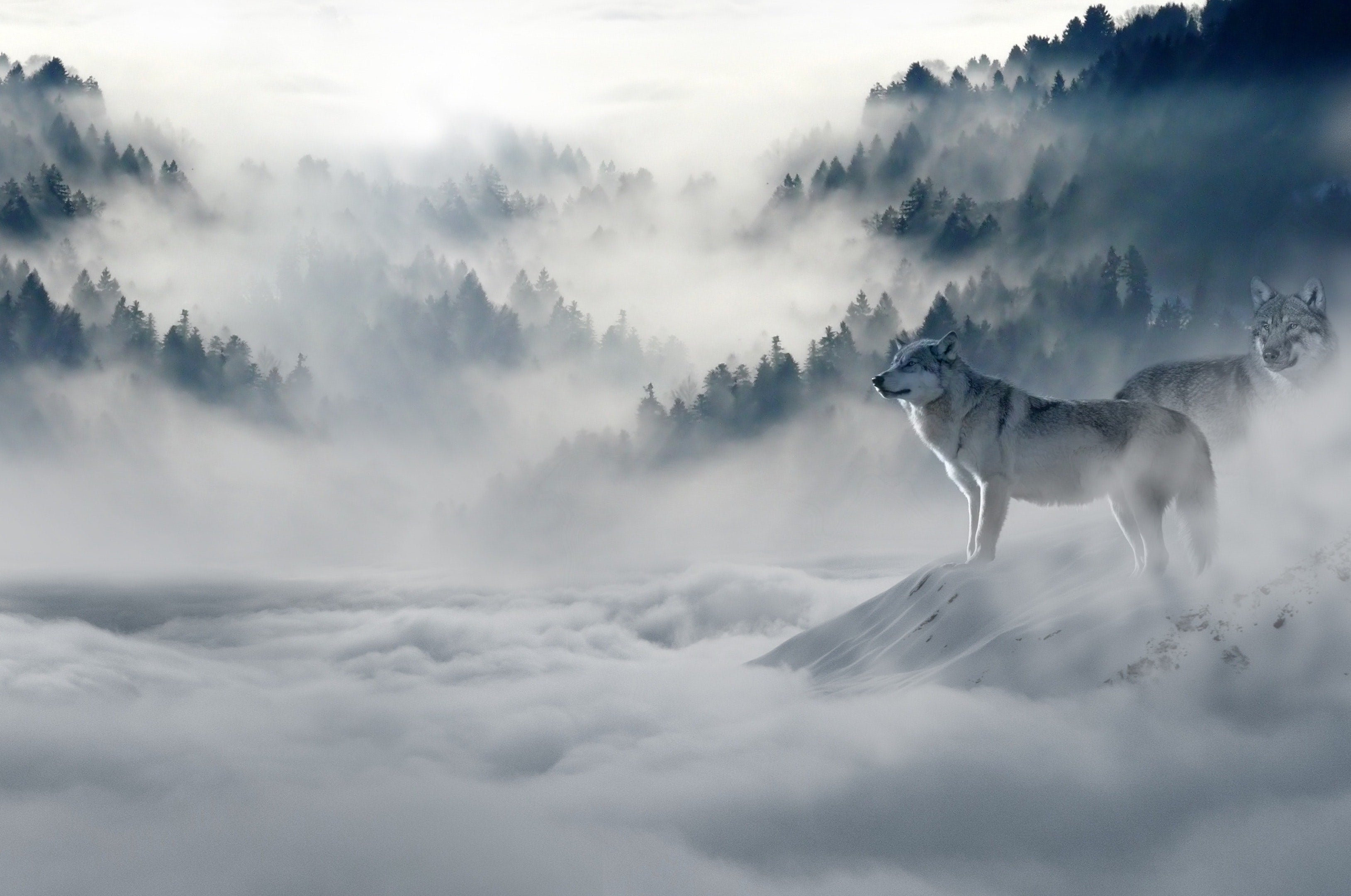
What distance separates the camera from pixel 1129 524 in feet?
46.4

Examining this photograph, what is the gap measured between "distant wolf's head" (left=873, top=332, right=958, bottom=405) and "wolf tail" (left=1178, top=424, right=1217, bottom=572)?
311cm

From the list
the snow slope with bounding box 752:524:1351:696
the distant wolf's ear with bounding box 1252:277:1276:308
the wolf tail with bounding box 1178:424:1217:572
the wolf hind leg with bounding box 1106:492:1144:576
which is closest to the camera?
the snow slope with bounding box 752:524:1351:696

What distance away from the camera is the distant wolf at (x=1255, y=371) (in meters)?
15.7

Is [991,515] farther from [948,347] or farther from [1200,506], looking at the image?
[1200,506]

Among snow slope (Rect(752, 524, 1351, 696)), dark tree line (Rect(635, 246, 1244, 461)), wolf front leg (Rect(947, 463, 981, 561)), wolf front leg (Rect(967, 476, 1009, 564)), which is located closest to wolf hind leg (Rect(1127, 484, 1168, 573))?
snow slope (Rect(752, 524, 1351, 696))

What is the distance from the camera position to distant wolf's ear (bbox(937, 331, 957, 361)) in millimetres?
14570

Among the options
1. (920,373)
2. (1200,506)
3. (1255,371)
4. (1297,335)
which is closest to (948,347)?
(920,373)

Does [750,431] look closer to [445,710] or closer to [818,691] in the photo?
[445,710]

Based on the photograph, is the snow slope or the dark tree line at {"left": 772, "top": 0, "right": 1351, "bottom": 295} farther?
the dark tree line at {"left": 772, "top": 0, "right": 1351, "bottom": 295}

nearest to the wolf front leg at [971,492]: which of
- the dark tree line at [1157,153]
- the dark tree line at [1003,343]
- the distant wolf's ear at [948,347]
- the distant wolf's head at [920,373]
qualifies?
the distant wolf's head at [920,373]

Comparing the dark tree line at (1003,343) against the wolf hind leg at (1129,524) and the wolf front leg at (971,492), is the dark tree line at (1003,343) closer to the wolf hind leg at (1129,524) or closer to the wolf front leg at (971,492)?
the wolf front leg at (971,492)

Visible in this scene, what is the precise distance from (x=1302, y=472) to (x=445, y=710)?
51.6 m

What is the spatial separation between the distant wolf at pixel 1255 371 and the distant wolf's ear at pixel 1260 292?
1 centimetres

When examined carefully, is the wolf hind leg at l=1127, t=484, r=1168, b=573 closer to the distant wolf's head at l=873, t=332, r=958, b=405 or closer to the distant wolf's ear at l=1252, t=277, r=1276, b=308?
the distant wolf's head at l=873, t=332, r=958, b=405
